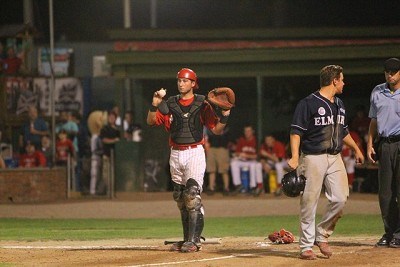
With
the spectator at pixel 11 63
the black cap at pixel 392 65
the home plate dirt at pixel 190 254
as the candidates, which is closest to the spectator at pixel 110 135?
the spectator at pixel 11 63

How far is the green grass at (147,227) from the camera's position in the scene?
580 inches

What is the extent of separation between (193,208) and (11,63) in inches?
702

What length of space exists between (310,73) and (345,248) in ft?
44.5

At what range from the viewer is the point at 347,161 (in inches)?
918

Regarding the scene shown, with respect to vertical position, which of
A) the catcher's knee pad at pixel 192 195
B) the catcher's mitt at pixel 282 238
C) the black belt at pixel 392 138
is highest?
the black belt at pixel 392 138

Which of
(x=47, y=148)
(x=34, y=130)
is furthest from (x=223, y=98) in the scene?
(x=34, y=130)

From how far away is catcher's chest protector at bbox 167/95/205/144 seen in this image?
11.7 metres

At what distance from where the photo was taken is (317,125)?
10.8 metres

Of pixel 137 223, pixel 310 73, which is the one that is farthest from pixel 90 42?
pixel 137 223

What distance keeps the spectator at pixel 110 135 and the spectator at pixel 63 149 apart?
0.79 m

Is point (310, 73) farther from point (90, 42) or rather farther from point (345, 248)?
point (345, 248)

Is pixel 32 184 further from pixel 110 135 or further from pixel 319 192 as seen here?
pixel 319 192

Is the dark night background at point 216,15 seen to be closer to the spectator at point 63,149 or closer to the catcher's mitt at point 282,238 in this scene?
the spectator at point 63,149

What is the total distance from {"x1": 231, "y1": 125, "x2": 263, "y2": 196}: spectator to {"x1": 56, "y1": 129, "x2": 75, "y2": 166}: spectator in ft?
12.2
